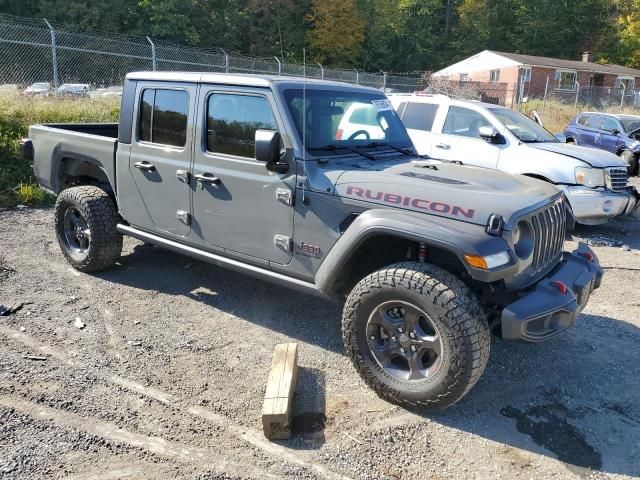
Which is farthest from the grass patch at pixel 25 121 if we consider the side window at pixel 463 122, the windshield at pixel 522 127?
the windshield at pixel 522 127

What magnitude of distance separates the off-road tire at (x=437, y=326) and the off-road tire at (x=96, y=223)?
9.36 feet

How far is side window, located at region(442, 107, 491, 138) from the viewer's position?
8.24 meters

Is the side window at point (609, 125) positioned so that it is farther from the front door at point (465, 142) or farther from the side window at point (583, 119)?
the front door at point (465, 142)

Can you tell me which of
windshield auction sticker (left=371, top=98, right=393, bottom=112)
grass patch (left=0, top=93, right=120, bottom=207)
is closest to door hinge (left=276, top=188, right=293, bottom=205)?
windshield auction sticker (left=371, top=98, right=393, bottom=112)

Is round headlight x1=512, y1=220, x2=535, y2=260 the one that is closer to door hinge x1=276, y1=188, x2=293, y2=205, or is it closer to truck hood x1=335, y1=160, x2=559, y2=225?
truck hood x1=335, y1=160, x2=559, y2=225

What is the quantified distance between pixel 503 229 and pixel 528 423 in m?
1.22

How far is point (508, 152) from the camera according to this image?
7.86 m

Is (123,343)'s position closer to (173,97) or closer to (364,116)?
(173,97)

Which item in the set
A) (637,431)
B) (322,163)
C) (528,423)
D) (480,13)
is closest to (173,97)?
(322,163)

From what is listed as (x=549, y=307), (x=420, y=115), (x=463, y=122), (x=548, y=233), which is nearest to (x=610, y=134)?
(x=463, y=122)

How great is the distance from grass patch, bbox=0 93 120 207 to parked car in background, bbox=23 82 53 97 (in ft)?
1.09

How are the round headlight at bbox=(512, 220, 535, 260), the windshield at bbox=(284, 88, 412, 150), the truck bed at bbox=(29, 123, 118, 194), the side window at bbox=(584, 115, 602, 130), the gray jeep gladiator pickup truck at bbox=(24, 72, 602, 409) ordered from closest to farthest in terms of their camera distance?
the gray jeep gladiator pickup truck at bbox=(24, 72, 602, 409), the round headlight at bbox=(512, 220, 535, 260), the windshield at bbox=(284, 88, 412, 150), the truck bed at bbox=(29, 123, 118, 194), the side window at bbox=(584, 115, 602, 130)

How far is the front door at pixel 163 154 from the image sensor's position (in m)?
4.35

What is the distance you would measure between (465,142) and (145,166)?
17.2ft
